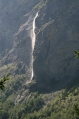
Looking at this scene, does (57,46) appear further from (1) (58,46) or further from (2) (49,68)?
(2) (49,68)

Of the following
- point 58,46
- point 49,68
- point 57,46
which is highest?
point 57,46

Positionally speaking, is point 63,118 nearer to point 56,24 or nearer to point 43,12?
point 56,24

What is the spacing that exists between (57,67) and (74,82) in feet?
71.7

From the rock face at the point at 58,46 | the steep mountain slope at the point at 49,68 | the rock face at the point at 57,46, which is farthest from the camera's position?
the rock face at the point at 58,46

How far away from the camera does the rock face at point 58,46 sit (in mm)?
158500

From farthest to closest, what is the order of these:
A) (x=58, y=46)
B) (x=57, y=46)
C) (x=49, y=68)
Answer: (x=57, y=46), (x=58, y=46), (x=49, y=68)

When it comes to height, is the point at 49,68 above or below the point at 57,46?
below

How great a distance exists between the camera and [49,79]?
527 ft

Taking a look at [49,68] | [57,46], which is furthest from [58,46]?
[49,68]

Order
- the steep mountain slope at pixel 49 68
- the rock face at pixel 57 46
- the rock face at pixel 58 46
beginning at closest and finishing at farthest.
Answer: the steep mountain slope at pixel 49 68
the rock face at pixel 57 46
the rock face at pixel 58 46

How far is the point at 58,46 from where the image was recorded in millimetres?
167000

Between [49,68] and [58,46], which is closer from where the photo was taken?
[49,68]

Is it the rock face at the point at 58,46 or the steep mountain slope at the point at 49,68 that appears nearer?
the steep mountain slope at the point at 49,68

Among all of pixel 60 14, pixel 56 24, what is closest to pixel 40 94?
pixel 56 24
